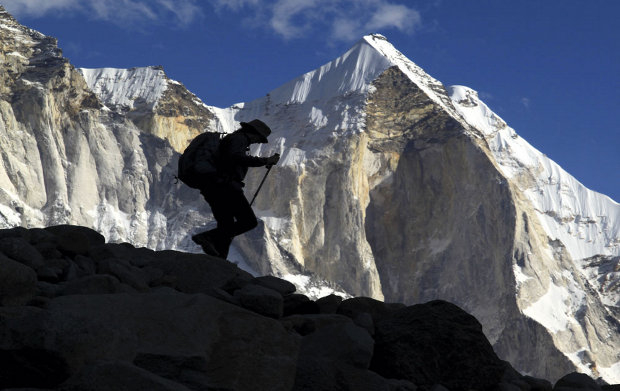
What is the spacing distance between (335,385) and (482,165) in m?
116

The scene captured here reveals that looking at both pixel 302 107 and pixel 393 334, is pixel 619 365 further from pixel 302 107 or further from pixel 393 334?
pixel 393 334

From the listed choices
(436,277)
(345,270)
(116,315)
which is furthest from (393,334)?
(436,277)

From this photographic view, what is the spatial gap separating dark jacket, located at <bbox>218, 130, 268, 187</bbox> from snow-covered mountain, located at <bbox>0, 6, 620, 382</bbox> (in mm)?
89530

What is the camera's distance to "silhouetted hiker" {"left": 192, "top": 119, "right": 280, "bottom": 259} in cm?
1142

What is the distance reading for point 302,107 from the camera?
13088 centimetres

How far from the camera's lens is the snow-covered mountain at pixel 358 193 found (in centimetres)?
10700

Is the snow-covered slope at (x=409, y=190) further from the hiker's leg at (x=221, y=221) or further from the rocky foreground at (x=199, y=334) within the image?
the rocky foreground at (x=199, y=334)

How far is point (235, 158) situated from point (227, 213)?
0.87m

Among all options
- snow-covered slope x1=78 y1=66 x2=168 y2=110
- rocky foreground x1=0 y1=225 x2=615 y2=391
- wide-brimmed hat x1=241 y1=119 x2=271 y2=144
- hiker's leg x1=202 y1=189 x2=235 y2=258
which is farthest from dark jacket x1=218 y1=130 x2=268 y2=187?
snow-covered slope x1=78 y1=66 x2=168 y2=110

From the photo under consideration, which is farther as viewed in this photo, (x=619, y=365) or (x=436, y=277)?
(x=436, y=277)

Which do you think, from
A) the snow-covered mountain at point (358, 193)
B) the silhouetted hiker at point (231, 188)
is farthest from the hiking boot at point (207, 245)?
the snow-covered mountain at point (358, 193)

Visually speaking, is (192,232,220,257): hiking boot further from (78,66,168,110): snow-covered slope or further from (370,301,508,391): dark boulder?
(78,66,168,110): snow-covered slope

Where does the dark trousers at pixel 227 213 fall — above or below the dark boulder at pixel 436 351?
above

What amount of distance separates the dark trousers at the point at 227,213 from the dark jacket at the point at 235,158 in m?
0.18
